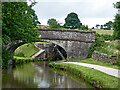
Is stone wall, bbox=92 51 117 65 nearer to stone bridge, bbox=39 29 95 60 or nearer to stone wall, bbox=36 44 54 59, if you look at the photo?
stone bridge, bbox=39 29 95 60

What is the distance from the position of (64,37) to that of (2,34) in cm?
1338

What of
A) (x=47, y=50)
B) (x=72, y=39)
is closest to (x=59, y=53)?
(x=47, y=50)

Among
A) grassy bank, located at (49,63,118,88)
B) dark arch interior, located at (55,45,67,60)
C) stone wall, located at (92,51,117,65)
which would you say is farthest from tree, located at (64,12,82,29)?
grassy bank, located at (49,63,118,88)

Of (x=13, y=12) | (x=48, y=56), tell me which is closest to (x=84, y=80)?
(x=13, y=12)

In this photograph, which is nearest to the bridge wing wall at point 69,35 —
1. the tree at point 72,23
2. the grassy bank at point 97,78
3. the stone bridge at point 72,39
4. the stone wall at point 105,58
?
the stone bridge at point 72,39

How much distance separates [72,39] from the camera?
75.3 feet

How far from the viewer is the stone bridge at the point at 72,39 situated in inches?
885

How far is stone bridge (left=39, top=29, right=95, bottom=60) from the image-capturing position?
73.7ft

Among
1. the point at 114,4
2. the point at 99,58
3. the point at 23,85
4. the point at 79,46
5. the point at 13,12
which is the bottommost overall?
the point at 23,85

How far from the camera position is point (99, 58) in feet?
63.6

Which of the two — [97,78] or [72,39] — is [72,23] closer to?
[72,39]

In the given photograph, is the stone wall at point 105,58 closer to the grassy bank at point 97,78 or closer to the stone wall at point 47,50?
the grassy bank at point 97,78

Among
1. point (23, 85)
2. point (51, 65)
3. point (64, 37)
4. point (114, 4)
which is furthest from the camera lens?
point (64, 37)

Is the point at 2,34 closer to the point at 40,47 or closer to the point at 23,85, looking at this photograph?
the point at 23,85
